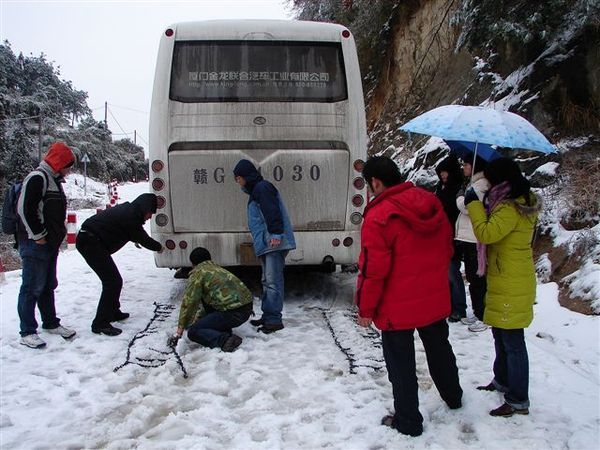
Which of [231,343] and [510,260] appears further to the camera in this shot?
[231,343]

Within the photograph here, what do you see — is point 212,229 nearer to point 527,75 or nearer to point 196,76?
point 196,76

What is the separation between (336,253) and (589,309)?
2.59 m

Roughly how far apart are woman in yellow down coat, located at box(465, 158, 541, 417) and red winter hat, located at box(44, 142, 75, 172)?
3.59 metres

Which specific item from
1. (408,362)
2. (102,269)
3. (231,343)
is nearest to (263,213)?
(231,343)

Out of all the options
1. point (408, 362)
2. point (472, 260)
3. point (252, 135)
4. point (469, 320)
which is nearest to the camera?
point (408, 362)

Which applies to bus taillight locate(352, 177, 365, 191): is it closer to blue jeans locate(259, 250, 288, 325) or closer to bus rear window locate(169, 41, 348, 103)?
bus rear window locate(169, 41, 348, 103)

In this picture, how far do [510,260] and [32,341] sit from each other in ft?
13.3

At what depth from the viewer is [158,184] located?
5855 millimetres

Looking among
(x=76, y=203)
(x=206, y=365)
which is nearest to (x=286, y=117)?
(x=206, y=365)

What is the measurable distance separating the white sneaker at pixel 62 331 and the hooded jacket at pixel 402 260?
322cm

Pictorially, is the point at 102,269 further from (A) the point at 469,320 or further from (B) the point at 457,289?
(A) the point at 469,320

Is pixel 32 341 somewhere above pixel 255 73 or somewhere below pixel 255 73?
below

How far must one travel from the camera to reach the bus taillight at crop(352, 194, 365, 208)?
19.9 feet

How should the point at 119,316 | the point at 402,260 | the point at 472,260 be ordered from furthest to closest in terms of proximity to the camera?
the point at 119,316
the point at 472,260
the point at 402,260
